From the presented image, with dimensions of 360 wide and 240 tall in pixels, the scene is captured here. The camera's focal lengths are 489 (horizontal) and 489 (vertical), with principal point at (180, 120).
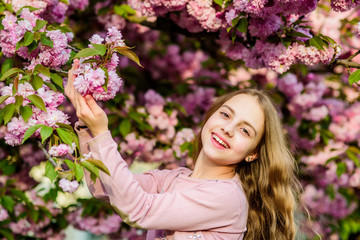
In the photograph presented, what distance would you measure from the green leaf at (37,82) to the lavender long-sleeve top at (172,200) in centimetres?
29

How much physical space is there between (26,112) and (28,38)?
0.39 m

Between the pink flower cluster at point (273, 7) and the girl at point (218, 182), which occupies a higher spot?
the pink flower cluster at point (273, 7)

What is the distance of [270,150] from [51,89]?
3.62ft

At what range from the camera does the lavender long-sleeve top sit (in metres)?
1.94

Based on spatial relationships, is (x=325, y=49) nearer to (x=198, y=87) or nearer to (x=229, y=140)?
(x=229, y=140)

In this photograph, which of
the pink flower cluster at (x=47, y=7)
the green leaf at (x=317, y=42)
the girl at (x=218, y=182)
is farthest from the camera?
the pink flower cluster at (x=47, y=7)

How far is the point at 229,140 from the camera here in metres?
2.24

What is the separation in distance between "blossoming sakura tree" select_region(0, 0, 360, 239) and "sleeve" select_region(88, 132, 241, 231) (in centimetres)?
14

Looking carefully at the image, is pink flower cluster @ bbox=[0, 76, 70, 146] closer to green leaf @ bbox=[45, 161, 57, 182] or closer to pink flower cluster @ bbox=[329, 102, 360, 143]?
green leaf @ bbox=[45, 161, 57, 182]

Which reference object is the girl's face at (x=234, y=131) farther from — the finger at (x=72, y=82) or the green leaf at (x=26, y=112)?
the green leaf at (x=26, y=112)

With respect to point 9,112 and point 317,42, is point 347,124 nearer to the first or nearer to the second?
point 317,42

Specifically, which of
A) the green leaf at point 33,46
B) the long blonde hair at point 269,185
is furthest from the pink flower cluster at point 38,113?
the long blonde hair at point 269,185

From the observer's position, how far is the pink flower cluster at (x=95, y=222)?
13.4 ft

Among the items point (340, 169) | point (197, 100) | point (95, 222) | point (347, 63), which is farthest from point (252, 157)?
point (197, 100)
